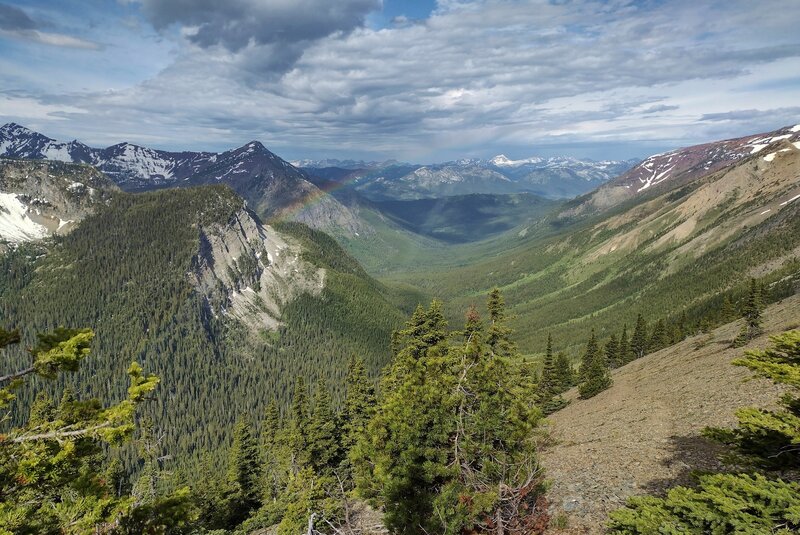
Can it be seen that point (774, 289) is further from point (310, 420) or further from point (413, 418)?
point (413, 418)

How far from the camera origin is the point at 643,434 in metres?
35.6

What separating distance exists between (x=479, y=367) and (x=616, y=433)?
2519cm

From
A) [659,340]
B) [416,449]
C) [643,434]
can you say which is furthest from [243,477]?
[659,340]

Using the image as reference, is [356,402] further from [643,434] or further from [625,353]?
[625,353]

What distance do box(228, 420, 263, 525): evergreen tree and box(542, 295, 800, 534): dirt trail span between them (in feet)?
138

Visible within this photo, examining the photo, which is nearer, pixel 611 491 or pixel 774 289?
pixel 611 491

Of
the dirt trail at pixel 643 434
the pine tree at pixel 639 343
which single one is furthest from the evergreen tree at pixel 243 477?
the pine tree at pixel 639 343

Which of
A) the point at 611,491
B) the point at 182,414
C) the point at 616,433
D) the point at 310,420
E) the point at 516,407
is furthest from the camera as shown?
the point at 182,414

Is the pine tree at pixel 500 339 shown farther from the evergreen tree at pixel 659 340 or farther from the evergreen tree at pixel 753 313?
the evergreen tree at pixel 659 340

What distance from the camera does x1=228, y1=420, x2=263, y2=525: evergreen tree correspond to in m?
59.1

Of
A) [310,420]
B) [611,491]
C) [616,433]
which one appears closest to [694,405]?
[616,433]

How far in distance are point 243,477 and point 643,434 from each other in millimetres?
51784

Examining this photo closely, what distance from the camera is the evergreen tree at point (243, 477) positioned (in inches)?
2327

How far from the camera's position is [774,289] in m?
123
